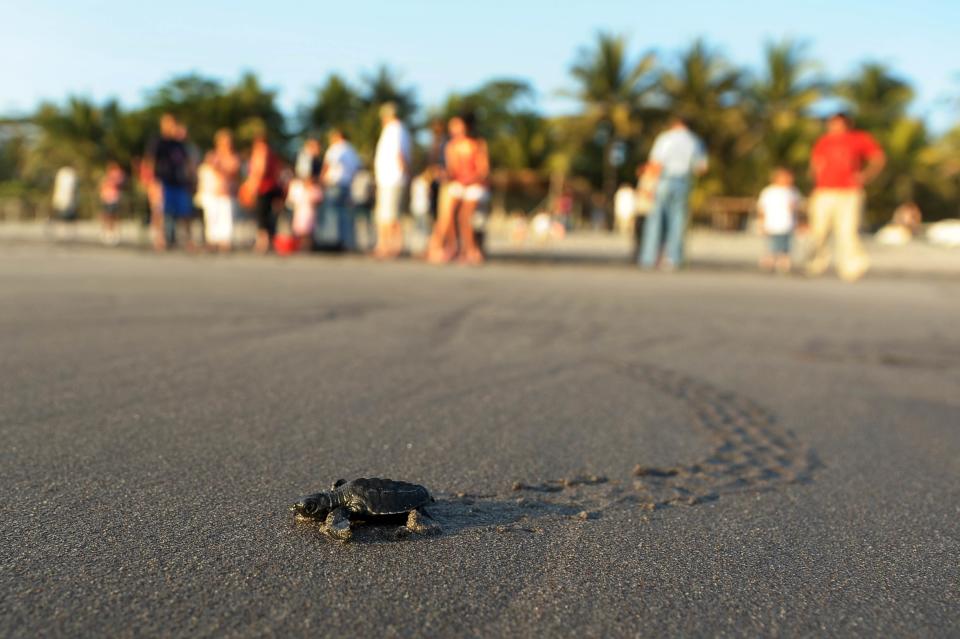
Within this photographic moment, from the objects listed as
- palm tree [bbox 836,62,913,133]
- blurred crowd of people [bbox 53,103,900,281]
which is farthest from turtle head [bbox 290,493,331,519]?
palm tree [bbox 836,62,913,133]

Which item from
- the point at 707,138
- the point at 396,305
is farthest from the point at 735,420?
the point at 707,138

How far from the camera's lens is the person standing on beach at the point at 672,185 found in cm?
920

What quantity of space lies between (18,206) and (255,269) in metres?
31.3

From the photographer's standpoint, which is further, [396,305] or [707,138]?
[707,138]

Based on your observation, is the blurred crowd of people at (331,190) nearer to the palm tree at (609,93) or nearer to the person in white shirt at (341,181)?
the person in white shirt at (341,181)

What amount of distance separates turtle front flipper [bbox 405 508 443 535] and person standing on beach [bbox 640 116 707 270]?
8.08 metres

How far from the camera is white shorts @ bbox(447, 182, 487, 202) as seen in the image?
9312 millimetres

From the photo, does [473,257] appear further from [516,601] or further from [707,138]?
[707,138]

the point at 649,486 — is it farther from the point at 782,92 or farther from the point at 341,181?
the point at 782,92

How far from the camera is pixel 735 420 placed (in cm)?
281

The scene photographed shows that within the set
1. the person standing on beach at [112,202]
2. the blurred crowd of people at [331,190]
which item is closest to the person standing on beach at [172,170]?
the blurred crowd of people at [331,190]

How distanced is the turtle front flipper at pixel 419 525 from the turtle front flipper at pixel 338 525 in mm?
117

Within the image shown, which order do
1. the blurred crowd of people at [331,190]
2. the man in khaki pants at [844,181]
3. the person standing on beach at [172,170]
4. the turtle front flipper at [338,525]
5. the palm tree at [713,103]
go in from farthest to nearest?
the palm tree at [713,103] → the person standing on beach at [172,170] → the blurred crowd of people at [331,190] → the man in khaki pants at [844,181] → the turtle front flipper at [338,525]

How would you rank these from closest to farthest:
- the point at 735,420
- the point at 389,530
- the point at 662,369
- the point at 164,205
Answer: the point at 389,530, the point at 735,420, the point at 662,369, the point at 164,205
